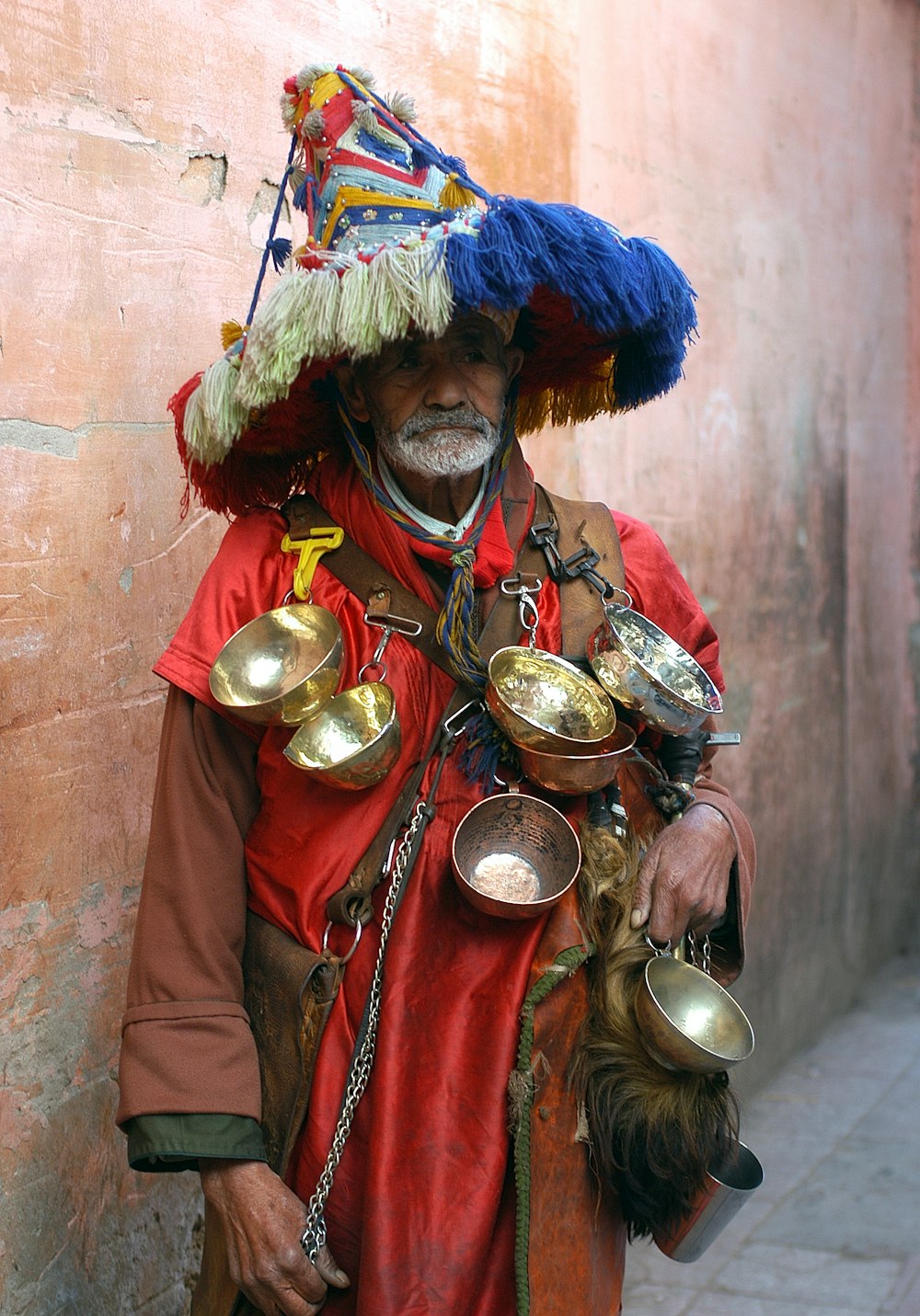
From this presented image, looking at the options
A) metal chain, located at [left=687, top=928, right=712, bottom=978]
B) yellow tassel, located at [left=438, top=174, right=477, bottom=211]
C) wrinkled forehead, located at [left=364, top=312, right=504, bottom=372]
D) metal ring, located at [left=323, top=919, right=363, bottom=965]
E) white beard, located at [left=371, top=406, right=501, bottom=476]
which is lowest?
metal chain, located at [left=687, top=928, right=712, bottom=978]

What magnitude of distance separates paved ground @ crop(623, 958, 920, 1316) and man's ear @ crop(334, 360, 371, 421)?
255 cm

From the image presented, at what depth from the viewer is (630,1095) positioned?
79.3 inches

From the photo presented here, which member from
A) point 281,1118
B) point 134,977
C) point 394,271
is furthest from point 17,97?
point 281,1118

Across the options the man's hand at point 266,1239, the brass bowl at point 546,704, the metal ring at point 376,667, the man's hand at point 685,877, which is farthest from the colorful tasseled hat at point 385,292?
the man's hand at point 266,1239

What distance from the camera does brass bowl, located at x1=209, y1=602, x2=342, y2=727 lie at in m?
2.04

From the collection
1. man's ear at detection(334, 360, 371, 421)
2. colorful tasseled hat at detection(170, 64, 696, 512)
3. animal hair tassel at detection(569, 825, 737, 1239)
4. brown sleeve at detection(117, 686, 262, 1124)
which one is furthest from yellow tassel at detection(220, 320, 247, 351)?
animal hair tassel at detection(569, 825, 737, 1239)

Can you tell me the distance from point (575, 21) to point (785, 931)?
3.08 m

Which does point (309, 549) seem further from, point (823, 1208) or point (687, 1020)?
point (823, 1208)

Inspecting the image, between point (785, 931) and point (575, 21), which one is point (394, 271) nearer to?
point (575, 21)

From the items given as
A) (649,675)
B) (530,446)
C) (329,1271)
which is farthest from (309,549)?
(530,446)

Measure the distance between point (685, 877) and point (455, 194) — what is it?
110 centimetres

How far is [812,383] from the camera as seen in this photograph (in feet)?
17.5

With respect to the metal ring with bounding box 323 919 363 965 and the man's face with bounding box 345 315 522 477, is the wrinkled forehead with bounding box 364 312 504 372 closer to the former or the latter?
the man's face with bounding box 345 315 522 477

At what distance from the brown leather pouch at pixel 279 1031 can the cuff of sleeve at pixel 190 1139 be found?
0.09 meters
